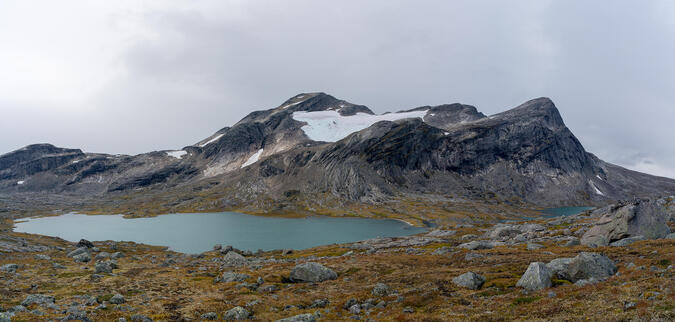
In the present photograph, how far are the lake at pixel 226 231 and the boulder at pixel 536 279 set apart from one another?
8726cm

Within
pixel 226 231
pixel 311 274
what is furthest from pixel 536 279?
pixel 226 231

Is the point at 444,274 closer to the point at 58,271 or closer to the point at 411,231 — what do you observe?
the point at 58,271

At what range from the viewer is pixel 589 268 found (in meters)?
26.9

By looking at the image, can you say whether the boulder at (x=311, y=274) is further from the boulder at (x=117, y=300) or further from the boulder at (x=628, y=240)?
the boulder at (x=628, y=240)

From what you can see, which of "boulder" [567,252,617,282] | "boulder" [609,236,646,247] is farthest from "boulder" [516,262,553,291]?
"boulder" [609,236,646,247]

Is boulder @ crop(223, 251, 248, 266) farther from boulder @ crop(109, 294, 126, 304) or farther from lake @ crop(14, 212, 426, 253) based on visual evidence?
lake @ crop(14, 212, 426, 253)

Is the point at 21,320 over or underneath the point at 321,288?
over

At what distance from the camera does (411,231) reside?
450ft

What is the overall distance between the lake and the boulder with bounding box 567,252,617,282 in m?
88.9

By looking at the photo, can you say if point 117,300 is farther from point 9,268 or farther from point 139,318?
point 9,268

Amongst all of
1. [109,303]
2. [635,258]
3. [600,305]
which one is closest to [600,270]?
[635,258]

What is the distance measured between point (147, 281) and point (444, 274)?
1569 inches

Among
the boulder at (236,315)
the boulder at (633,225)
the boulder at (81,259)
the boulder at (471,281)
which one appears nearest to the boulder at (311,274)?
the boulder at (236,315)

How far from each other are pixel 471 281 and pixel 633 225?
115 feet
